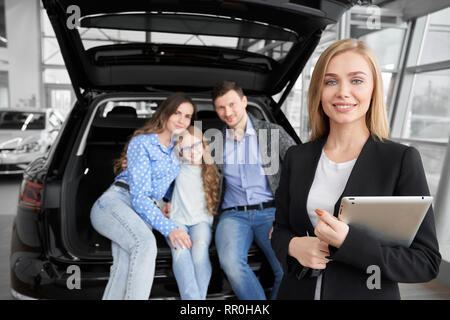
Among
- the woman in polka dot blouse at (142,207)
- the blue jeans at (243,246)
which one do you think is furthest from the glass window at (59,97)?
the blue jeans at (243,246)

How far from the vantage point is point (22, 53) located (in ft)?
36.4

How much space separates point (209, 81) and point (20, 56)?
1126cm

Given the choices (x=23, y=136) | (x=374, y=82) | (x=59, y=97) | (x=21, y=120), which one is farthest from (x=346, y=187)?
(x=59, y=97)

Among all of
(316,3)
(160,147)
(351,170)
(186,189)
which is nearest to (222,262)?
(186,189)

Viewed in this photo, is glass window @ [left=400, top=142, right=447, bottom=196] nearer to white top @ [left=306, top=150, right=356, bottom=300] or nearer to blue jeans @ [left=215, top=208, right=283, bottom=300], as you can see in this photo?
blue jeans @ [left=215, top=208, right=283, bottom=300]

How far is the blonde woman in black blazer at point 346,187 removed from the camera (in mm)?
781

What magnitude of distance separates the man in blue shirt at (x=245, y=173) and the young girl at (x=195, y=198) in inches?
3.1

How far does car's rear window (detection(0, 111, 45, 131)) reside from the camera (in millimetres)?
5853

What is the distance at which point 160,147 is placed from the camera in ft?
5.81

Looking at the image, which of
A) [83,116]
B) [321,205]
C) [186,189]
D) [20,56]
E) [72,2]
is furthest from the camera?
[20,56]

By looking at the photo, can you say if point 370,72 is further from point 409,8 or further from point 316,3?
point 409,8

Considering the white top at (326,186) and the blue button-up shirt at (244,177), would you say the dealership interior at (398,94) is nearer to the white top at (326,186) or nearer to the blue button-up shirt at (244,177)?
the blue button-up shirt at (244,177)

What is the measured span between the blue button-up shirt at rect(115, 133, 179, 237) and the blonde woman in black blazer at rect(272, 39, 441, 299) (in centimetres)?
77

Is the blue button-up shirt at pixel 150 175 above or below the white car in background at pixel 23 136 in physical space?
above
